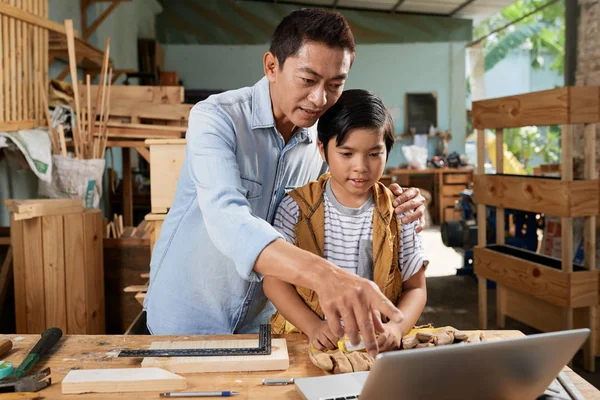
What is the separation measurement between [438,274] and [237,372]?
581 cm

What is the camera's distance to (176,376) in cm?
127

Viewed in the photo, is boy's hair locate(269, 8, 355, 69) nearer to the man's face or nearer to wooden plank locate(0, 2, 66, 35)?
the man's face

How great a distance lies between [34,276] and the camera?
11.9ft

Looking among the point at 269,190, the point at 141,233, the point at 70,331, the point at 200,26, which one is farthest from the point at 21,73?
the point at 200,26

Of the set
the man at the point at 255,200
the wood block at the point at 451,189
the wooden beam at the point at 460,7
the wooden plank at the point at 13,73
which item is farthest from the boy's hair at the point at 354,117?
the wooden beam at the point at 460,7

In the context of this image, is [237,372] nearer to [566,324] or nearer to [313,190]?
[313,190]

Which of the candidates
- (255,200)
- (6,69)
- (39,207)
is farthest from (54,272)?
(255,200)

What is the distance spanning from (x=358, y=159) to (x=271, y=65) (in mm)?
382

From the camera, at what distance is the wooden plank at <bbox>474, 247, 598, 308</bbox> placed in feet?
12.4

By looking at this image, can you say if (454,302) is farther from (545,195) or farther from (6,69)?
(6,69)

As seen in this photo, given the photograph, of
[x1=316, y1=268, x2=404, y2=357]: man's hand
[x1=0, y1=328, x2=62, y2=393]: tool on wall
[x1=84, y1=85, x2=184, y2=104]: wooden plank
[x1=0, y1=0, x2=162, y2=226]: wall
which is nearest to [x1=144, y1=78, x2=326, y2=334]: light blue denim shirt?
[x1=0, y1=328, x2=62, y2=393]: tool on wall

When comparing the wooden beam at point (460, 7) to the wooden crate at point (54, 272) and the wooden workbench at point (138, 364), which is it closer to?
the wooden crate at point (54, 272)

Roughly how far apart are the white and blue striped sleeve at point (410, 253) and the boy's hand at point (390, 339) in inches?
17.3

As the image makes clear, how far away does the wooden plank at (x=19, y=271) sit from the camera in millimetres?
3607
